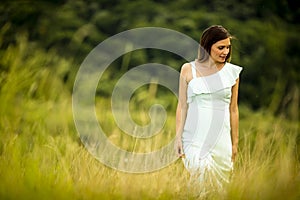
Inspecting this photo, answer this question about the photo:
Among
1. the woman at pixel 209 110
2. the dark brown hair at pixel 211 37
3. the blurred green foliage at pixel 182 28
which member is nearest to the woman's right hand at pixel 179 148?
the woman at pixel 209 110

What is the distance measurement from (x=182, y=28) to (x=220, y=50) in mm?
5065

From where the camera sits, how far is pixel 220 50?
12.5 ft

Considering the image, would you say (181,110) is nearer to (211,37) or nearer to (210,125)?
(210,125)

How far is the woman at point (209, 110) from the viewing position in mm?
3840

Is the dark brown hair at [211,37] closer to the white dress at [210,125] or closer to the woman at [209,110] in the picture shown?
the woman at [209,110]

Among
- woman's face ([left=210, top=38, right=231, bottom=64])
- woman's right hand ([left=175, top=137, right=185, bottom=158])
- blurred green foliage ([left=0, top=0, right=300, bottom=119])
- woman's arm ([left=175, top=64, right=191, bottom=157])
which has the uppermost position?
blurred green foliage ([left=0, top=0, right=300, bottom=119])

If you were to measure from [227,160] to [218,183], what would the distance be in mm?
240

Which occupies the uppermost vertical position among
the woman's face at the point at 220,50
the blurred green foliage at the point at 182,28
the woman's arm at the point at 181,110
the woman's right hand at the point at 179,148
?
the blurred green foliage at the point at 182,28

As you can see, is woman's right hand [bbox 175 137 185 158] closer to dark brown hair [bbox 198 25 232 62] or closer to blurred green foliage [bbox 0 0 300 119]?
dark brown hair [bbox 198 25 232 62]

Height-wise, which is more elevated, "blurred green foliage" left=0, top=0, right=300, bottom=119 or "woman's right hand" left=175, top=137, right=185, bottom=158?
"blurred green foliage" left=0, top=0, right=300, bottom=119

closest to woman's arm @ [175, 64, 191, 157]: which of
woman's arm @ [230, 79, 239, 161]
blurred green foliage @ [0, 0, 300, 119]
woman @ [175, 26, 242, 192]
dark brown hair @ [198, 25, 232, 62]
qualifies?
woman @ [175, 26, 242, 192]

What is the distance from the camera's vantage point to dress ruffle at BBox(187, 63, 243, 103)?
12.6ft

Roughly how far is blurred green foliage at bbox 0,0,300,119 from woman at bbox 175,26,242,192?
476 centimetres

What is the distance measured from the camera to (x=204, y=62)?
155 inches
